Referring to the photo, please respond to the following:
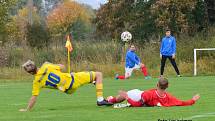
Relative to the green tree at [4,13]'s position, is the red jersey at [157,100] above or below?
below

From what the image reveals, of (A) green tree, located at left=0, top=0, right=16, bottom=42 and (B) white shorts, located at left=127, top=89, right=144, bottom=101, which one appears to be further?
(A) green tree, located at left=0, top=0, right=16, bottom=42

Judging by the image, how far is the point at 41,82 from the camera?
1354 centimetres

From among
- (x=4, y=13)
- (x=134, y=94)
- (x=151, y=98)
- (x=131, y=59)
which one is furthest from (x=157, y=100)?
(x=4, y=13)

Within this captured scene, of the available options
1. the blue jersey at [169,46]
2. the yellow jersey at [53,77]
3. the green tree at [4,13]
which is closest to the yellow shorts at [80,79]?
the yellow jersey at [53,77]

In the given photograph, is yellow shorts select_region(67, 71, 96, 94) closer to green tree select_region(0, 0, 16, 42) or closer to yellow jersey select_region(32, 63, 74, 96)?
yellow jersey select_region(32, 63, 74, 96)

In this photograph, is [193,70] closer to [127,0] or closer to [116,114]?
[116,114]

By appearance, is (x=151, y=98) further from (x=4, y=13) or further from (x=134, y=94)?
(x=4, y=13)

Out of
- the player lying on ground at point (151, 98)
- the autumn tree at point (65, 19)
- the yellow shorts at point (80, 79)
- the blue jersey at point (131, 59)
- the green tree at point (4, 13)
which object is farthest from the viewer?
the autumn tree at point (65, 19)

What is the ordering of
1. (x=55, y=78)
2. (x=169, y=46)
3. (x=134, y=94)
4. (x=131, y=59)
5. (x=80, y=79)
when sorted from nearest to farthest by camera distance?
(x=134, y=94), (x=55, y=78), (x=80, y=79), (x=169, y=46), (x=131, y=59)

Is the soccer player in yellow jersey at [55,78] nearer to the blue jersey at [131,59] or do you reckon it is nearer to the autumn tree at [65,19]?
the blue jersey at [131,59]

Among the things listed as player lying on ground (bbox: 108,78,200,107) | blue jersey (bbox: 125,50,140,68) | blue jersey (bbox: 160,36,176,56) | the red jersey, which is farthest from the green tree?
the red jersey

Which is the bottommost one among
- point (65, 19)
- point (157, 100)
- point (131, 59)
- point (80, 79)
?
point (157, 100)

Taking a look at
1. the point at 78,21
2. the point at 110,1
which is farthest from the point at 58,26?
the point at 110,1

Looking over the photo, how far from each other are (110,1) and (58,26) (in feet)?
135
